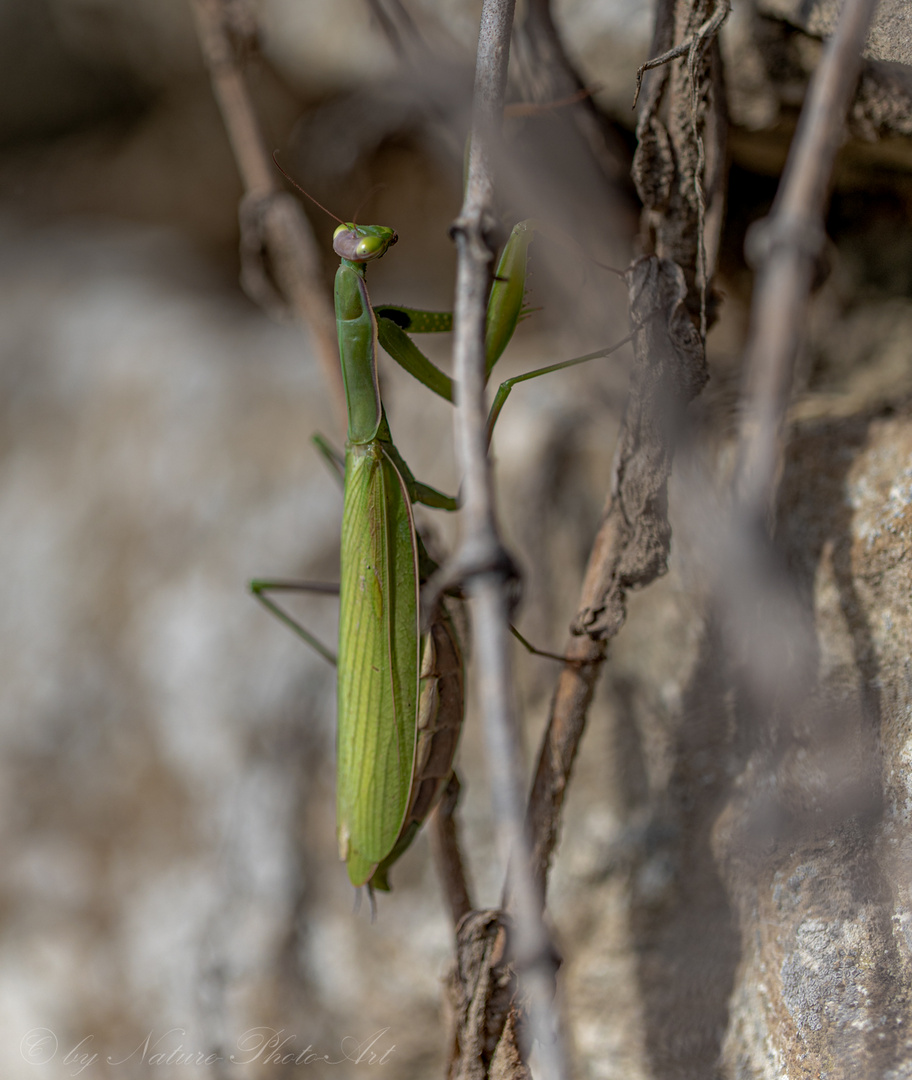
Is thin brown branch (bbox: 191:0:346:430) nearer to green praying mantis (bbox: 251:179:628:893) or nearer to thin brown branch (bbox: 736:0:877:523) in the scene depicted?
green praying mantis (bbox: 251:179:628:893)

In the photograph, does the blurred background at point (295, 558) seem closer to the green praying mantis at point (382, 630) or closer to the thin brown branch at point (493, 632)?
the green praying mantis at point (382, 630)

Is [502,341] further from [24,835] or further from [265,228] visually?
[24,835]

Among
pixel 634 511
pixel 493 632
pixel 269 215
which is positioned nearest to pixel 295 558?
pixel 269 215

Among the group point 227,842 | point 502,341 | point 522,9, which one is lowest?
point 227,842

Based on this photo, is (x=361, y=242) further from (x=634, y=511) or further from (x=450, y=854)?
(x=450, y=854)

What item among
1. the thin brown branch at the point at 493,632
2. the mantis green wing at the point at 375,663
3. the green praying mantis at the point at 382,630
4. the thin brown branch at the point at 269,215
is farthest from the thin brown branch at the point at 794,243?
the thin brown branch at the point at 269,215

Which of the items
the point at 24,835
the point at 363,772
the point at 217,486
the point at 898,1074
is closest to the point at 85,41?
the point at 217,486

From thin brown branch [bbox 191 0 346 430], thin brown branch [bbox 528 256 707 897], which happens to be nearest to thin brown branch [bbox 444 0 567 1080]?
thin brown branch [bbox 528 256 707 897]

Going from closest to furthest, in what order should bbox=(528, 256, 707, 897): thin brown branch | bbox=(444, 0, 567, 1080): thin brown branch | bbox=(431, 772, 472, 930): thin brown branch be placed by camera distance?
bbox=(444, 0, 567, 1080): thin brown branch, bbox=(528, 256, 707, 897): thin brown branch, bbox=(431, 772, 472, 930): thin brown branch
